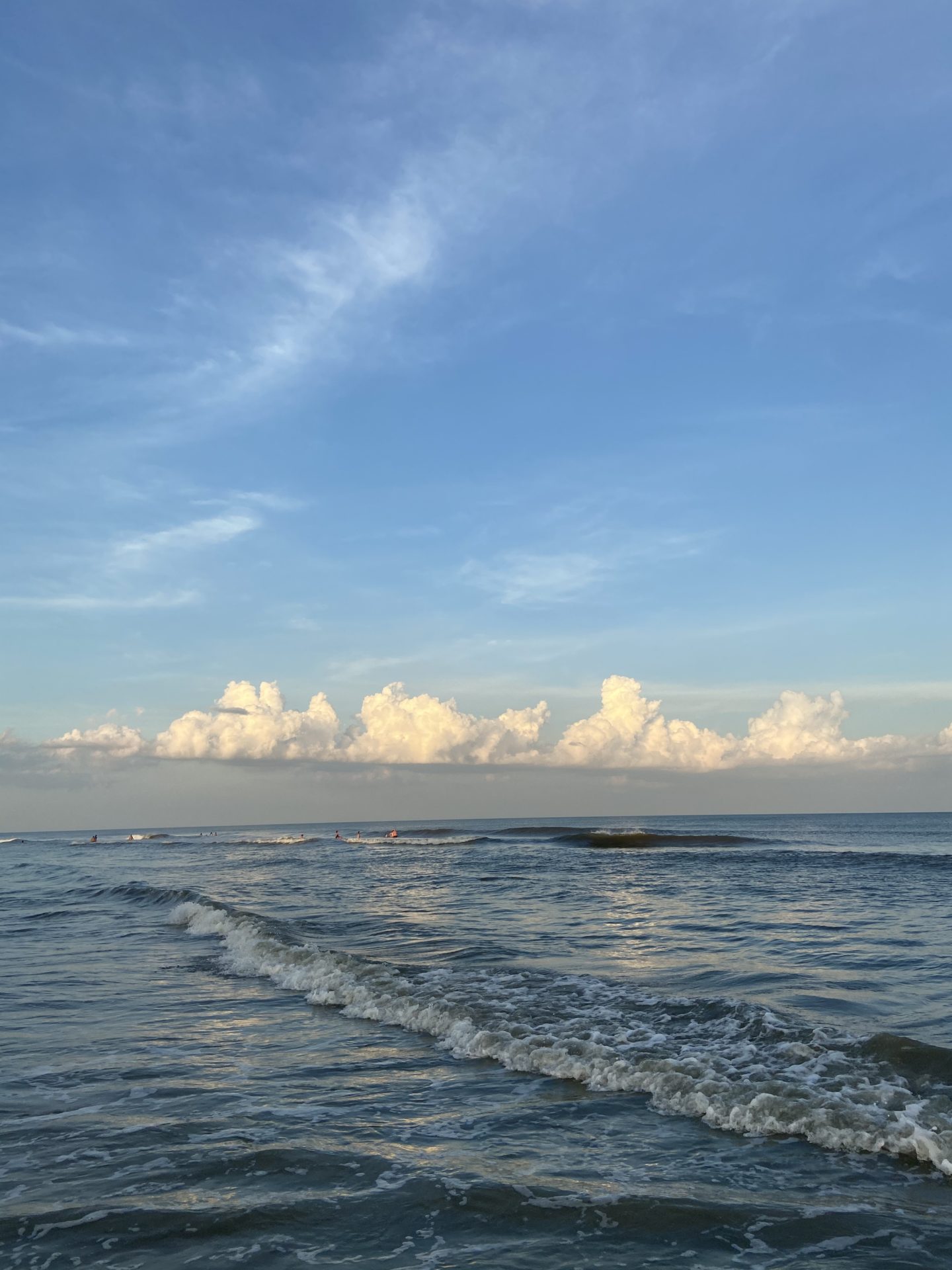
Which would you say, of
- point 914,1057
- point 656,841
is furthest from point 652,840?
point 914,1057

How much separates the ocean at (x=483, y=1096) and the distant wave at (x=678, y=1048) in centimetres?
5

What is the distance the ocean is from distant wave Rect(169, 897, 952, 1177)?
5 cm

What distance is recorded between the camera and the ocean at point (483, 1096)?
21.8ft

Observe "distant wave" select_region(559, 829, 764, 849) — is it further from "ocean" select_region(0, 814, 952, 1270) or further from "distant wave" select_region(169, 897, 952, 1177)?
"distant wave" select_region(169, 897, 952, 1177)

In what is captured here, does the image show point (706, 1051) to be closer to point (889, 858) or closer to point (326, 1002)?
point (326, 1002)

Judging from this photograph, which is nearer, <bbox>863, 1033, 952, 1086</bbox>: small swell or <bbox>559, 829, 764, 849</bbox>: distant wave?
<bbox>863, 1033, 952, 1086</bbox>: small swell

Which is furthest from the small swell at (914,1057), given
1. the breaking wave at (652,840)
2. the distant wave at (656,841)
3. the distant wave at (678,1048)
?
the breaking wave at (652,840)

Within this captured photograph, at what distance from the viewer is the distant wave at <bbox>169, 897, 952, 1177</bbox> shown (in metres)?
9.02

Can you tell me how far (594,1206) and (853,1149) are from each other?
124 inches

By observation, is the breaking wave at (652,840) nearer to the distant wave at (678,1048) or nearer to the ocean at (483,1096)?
the ocean at (483,1096)

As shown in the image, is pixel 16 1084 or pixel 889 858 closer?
pixel 16 1084

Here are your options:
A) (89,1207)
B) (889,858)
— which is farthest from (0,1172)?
(889,858)

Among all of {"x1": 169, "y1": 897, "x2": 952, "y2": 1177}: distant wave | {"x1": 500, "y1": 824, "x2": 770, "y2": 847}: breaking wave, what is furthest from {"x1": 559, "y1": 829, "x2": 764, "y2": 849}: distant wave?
{"x1": 169, "y1": 897, "x2": 952, "y2": 1177}: distant wave

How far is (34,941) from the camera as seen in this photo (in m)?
24.3
